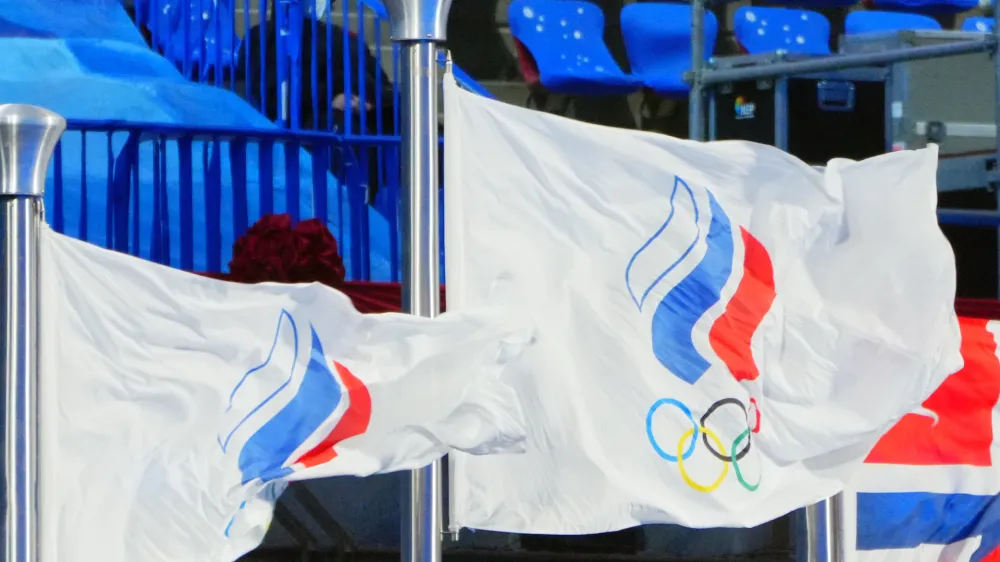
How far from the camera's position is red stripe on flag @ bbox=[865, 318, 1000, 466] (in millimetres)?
5723

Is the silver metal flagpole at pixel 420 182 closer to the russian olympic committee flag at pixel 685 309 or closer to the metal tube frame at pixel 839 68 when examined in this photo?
the russian olympic committee flag at pixel 685 309

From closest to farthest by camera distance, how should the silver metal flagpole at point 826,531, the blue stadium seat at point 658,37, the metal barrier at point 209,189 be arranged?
the silver metal flagpole at point 826,531 → the metal barrier at point 209,189 → the blue stadium seat at point 658,37

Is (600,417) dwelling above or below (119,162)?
below

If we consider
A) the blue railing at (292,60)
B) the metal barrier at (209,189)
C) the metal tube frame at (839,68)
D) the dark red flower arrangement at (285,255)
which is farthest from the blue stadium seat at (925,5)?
the dark red flower arrangement at (285,255)

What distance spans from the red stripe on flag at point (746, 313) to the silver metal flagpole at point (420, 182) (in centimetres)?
86

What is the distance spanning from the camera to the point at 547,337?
4.80m

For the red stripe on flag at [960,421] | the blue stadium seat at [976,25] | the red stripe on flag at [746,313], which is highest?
the blue stadium seat at [976,25]

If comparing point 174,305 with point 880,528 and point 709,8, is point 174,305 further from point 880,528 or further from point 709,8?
point 709,8

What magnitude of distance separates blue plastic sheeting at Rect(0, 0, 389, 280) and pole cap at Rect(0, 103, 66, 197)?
1.88 m

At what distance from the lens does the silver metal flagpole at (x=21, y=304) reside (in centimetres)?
425

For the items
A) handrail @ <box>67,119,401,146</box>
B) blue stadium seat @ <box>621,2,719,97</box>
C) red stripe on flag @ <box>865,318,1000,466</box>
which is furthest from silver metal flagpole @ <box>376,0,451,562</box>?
blue stadium seat @ <box>621,2,719,97</box>

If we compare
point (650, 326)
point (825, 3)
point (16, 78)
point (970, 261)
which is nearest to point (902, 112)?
point (970, 261)

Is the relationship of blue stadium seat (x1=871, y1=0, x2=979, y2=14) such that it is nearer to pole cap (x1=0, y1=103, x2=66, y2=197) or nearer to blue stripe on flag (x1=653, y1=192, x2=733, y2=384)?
blue stripe on flag (x1=653, y1=192, x2=733, y2=384)

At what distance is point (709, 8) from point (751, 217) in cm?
556
